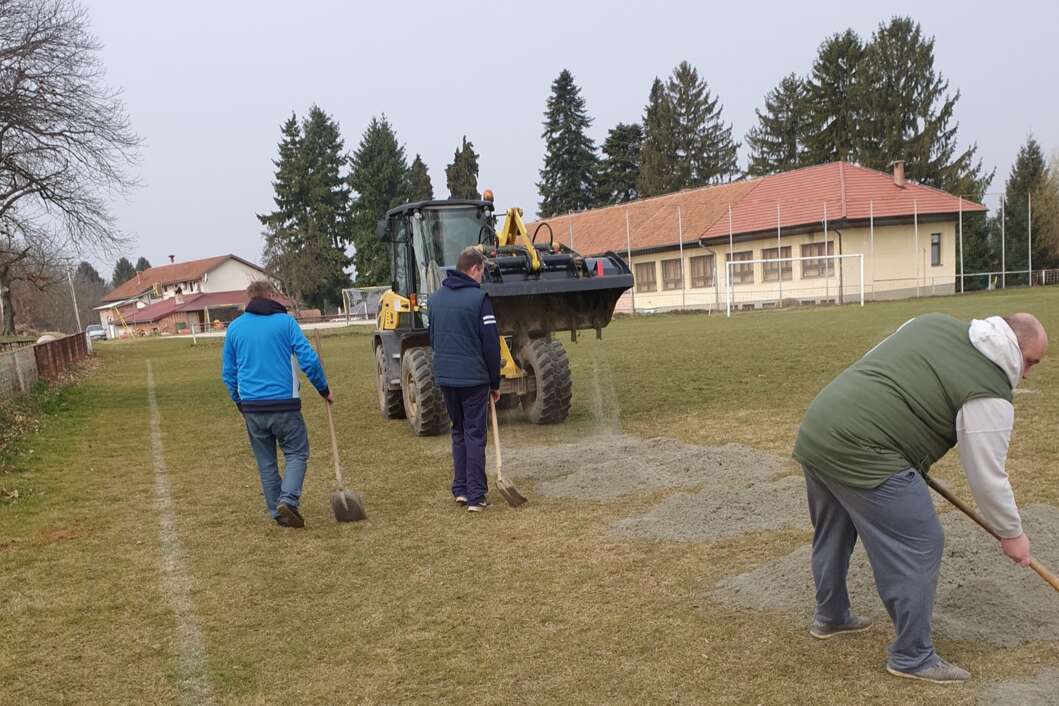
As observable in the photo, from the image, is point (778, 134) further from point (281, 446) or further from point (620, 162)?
point (281, 446)

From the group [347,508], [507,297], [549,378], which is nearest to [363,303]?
[549,378]

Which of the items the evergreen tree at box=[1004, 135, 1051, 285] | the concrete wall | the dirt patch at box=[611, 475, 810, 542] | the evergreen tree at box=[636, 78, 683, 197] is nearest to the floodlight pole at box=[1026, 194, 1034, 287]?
the evergreen tree at box=[1004, 135, 1051, 285]

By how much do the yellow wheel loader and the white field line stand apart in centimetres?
314

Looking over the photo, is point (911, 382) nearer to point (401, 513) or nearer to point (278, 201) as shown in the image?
point (401, 513)

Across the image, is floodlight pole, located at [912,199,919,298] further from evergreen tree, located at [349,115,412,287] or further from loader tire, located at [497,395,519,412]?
evergreen tree, located at [349,115,412,287]

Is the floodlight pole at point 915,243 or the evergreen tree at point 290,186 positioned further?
the evergreen tree at point 290,186

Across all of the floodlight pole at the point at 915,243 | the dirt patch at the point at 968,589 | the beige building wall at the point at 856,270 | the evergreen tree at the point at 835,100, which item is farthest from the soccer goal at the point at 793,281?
the dirt patch at the point at 968,589

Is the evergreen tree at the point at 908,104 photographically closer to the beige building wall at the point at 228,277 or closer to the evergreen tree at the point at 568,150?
the evergreen tree at the point at 568,150

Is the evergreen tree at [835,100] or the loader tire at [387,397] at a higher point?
the evergreen tree at [835,100]

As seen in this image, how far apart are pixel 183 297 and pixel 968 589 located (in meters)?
88.2

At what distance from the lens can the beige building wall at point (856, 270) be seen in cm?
3666

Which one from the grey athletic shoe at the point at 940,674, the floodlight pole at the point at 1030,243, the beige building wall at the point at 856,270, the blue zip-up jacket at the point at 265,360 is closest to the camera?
the grey athletic shoe at the point at 940,674

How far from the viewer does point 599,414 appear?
1105 cm

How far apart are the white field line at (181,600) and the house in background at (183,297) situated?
65412 mm
